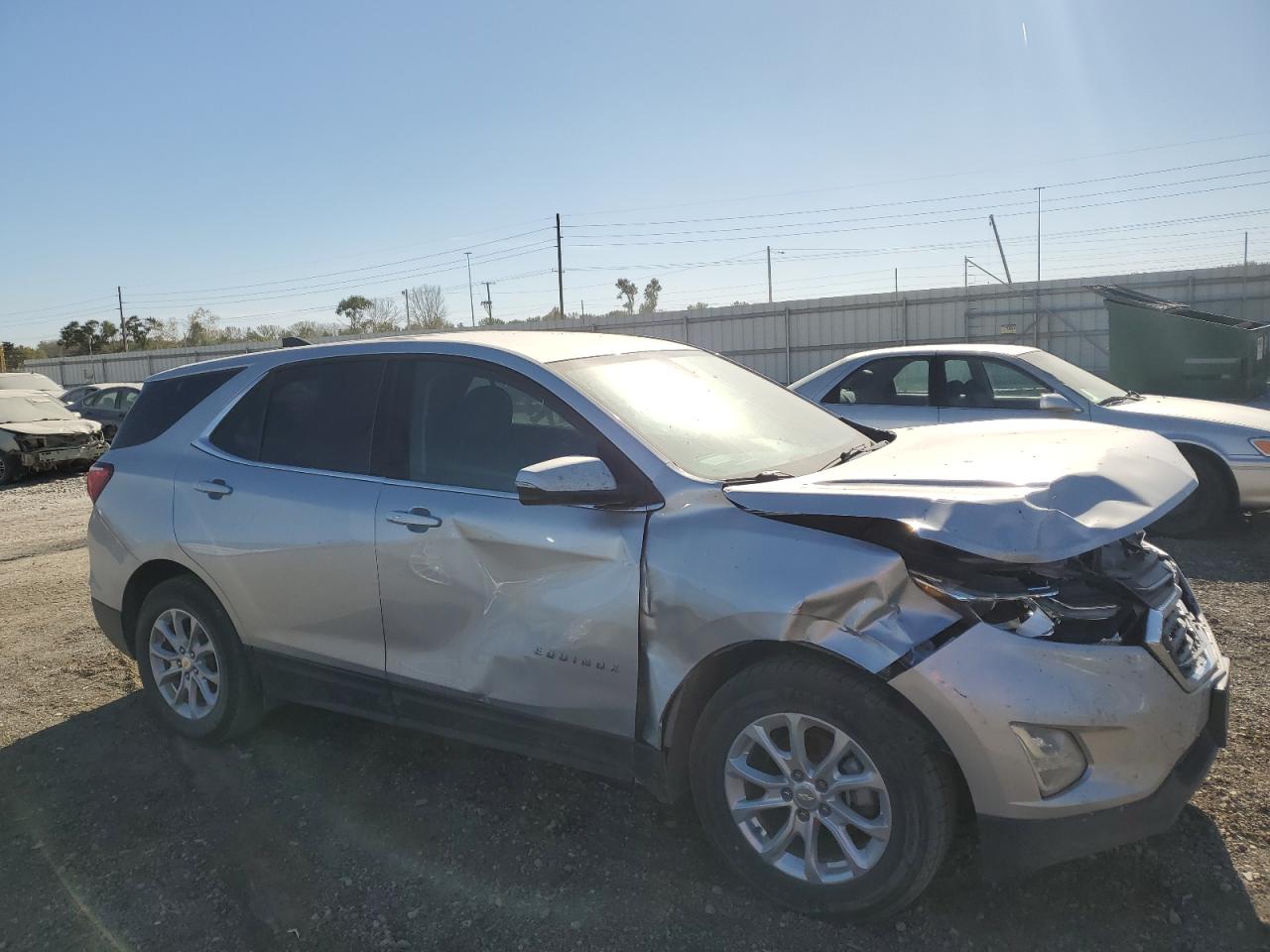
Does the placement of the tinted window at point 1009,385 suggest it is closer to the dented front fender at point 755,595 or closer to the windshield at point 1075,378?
the windshield at point 1075,378

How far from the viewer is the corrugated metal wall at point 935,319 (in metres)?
17.7

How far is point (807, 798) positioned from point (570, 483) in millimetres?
1144

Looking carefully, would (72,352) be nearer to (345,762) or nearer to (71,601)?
(71,601)

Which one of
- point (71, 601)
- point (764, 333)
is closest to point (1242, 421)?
point (71, 601)

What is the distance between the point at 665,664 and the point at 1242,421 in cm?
631

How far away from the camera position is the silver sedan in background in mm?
6953

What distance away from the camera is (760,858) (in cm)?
274

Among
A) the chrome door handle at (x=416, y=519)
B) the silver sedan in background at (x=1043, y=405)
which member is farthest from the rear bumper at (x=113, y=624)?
the silver sedan in background at (x=1043, y=405)

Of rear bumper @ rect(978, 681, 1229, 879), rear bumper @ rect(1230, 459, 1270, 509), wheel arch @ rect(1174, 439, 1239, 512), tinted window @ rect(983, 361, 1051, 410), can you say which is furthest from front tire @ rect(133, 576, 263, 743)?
rear bumper @ rect(1230, 459, 1270, 509)

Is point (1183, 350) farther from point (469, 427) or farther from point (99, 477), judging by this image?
point (99, 477)

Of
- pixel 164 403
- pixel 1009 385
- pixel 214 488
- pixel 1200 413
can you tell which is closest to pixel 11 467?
pixel 164 403

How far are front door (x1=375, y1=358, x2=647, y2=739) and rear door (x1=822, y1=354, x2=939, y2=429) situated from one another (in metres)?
5.07

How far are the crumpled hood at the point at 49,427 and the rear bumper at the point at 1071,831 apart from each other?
16582mm

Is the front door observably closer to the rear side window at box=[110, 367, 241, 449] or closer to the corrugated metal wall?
the rear side window at box=[110, 367, 241, 449]
